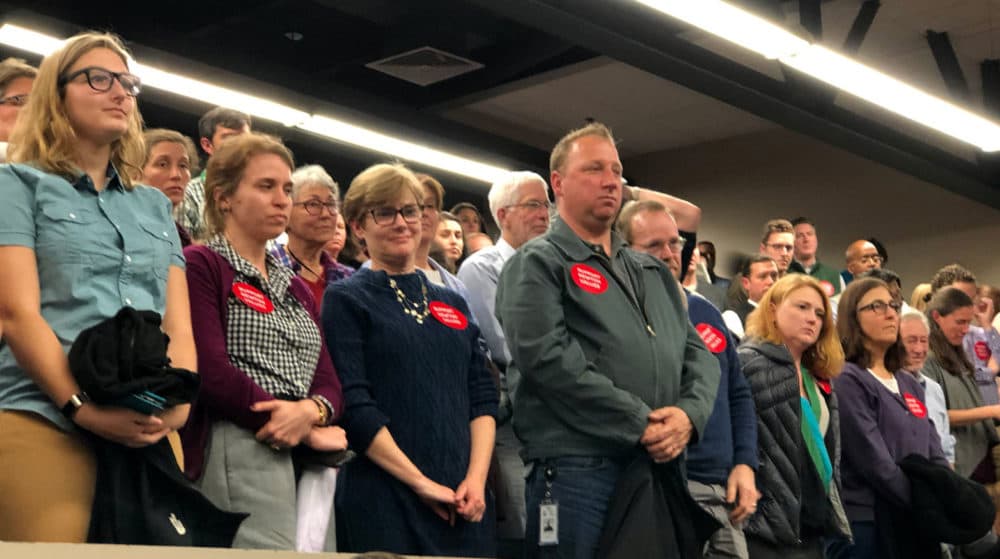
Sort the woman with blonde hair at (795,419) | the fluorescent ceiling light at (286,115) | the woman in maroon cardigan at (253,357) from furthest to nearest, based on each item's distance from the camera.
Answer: the fluorescent ceiling light at (286,115) < the woman with blonde hair at (795,419) < the woman in maroon cardigan at (253,357)

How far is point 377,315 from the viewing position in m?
2.77

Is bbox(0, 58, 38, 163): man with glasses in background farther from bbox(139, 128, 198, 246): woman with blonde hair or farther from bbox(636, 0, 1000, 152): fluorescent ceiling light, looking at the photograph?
bbox(636, 0, 1000, 152): fluorescent ceiling light

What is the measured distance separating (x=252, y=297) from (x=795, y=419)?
6.03 feet

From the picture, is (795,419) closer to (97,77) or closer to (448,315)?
(448,315)

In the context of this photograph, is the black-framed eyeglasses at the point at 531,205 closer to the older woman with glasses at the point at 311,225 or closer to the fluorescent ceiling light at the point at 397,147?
the older woman with glasses at the point at 311,225

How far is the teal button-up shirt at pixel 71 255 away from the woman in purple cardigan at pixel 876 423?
277cm

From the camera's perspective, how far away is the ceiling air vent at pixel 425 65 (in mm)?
8695

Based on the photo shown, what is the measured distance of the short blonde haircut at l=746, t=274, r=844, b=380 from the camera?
3.99 m

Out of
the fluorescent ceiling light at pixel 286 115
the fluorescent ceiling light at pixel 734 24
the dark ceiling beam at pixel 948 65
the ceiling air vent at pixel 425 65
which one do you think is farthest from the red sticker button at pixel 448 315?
the dark ceiling beam at pixel 948 65

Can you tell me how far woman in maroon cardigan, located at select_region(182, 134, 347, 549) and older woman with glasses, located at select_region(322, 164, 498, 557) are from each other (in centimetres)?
10

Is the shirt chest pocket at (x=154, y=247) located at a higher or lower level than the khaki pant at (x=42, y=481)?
higher

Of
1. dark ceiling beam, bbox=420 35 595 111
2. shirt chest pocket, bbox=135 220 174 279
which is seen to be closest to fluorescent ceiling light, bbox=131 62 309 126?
dark ceiling beam, bbox=420 35 595 111

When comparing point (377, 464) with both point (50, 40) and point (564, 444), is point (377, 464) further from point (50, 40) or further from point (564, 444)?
point (50, 40)

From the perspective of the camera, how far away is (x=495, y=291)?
3525mm
